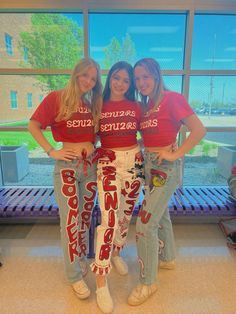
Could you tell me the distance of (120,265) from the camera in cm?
183

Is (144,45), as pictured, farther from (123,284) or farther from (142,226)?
(123,284)

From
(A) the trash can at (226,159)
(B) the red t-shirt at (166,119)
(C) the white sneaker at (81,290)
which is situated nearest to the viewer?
(B) the red t-shirt at (166,119)

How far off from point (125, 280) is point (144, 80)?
142 centimetres

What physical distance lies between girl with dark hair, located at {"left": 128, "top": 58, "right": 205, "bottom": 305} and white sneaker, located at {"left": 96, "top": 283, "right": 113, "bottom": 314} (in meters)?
0.14

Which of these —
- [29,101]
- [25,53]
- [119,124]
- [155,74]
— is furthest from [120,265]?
[25,53]

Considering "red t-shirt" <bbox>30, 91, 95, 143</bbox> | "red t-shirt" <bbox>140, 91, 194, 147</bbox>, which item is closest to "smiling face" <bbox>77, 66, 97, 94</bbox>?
"red t-shirt" <bbox>30, 91, 95, 143</bbox>

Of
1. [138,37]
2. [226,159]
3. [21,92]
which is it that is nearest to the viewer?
[138,37]

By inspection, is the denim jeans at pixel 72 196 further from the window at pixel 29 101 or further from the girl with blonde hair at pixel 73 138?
the window at pixel 29 101

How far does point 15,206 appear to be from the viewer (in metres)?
2.09

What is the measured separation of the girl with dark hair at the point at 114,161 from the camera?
148cm

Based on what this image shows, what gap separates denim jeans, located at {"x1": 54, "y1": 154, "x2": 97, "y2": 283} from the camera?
150 cm

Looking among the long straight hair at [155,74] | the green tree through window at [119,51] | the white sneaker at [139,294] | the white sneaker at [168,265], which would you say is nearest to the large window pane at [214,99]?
the green tree through window at [119,51]

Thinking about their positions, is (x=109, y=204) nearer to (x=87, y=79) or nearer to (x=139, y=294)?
(x=139, y=294)

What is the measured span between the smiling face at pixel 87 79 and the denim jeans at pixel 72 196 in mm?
441
